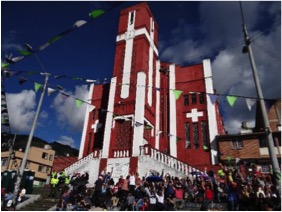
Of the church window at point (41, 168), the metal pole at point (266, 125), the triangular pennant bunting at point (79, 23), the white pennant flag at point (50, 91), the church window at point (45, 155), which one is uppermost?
the church window at point (45, 155)

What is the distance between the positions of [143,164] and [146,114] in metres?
5.38

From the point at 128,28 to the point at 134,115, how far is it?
1171 centimetres

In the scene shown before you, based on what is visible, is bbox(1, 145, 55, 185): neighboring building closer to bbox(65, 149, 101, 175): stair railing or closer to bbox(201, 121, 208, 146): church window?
bbox(65, 149, 101, 175): stair railing

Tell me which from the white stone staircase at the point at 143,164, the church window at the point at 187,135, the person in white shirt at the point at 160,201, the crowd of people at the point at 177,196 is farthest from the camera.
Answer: the church window at the point at 187,135

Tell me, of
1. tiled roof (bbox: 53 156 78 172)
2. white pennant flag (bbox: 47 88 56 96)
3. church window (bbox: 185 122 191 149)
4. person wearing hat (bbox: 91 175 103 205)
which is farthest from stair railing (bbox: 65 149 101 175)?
tiled roof (bbox: 53 156 78 172)

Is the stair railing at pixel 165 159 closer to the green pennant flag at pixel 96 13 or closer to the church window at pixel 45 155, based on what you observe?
the green pennant flag at pixel 96 13

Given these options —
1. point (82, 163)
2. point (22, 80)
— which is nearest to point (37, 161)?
point (82, 163)

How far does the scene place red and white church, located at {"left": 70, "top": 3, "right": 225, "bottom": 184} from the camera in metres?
20.9

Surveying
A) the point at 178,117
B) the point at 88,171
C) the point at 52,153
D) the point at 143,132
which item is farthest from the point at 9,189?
the point at 52,153

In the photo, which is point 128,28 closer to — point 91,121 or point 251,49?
point 91,121

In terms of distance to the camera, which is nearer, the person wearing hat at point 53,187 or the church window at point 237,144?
the person wearing hat at point 53,187

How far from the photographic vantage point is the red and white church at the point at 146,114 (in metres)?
20.9

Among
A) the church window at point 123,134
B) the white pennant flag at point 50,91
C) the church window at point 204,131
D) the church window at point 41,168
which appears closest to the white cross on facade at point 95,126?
the church window at point 123,134

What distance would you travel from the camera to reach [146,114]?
75.7 feet
